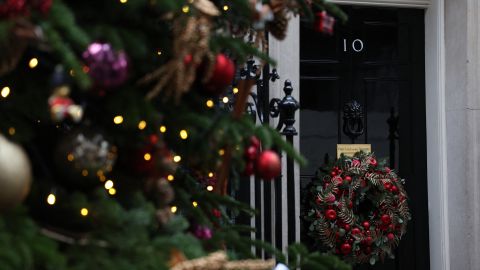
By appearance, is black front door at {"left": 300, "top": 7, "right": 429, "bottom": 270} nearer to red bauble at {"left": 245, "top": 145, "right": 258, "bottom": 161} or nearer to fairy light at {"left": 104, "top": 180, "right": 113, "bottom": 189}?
red bauble at {"left": 245, "top": 145, "right": 258, "bottom": 161}

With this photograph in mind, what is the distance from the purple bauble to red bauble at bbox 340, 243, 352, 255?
370cm

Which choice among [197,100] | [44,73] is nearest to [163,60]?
[197,100]

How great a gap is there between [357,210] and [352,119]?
94cm

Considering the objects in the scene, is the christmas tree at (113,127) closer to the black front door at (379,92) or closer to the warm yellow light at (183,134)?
the warm yellow light at (183,134)

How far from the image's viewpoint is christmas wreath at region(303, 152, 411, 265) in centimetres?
562

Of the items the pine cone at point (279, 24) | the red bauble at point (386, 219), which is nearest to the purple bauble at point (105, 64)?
the pine cone at point (279, 24)

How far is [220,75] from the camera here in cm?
251

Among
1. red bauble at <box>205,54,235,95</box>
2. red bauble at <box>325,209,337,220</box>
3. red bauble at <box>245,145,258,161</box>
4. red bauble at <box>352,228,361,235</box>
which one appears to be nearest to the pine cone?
red bauble at <box>205,54,235,95</box>

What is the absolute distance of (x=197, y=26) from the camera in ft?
7.88

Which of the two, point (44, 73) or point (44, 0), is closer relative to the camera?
point (44, 0)

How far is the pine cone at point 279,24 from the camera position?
2.81m

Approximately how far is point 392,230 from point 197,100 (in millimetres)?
3475

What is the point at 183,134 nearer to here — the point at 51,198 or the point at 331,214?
the point at 51,198

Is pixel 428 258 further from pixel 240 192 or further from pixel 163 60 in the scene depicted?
pixel 163 60
